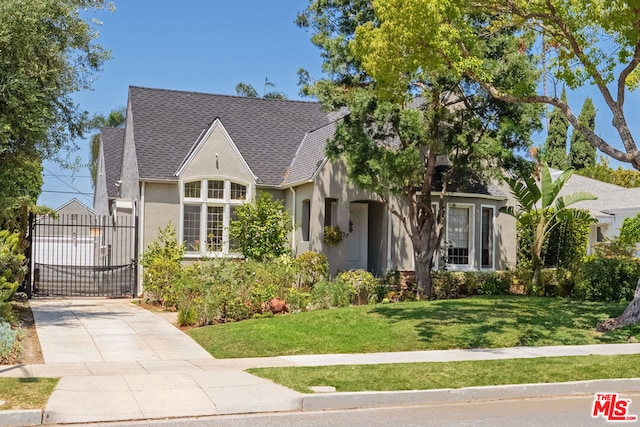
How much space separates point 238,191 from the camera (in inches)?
944

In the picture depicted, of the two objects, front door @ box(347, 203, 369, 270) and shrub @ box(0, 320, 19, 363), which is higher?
front door @ box(347, 203, 369, 270)

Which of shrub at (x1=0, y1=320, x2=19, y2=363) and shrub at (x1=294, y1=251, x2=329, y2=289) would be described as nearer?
shrub at (x1=0, y1=320, x2=19, y2=363)

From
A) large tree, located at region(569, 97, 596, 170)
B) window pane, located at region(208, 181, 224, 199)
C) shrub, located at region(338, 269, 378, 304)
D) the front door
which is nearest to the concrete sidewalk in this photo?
shrub, located at region(338, 269, 378, 304)

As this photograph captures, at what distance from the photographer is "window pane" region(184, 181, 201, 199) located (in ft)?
76.9

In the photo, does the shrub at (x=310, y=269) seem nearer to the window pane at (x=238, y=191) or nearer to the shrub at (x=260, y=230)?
the shrub at (x=260, y=230)

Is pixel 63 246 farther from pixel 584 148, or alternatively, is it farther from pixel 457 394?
pixel 584 148

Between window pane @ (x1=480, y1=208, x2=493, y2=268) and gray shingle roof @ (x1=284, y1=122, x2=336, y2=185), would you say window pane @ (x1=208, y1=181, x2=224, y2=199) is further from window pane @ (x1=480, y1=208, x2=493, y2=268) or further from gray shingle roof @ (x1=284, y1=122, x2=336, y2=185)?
window pane @ (x1=480, y1=208, x2=493, y2=268)

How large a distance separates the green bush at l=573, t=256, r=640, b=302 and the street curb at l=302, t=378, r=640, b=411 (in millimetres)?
9946

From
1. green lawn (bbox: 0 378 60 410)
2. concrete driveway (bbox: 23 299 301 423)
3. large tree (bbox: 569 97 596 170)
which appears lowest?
concrete driveway (bbox: 23 299 301 423)

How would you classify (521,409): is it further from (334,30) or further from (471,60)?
(334,30)

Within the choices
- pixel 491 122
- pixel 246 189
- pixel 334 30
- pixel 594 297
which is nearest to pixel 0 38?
pixel 334 30

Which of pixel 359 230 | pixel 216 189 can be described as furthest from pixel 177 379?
pixel 359 230

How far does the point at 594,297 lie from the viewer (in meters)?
20.3

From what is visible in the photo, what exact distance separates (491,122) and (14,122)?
12060 mm
